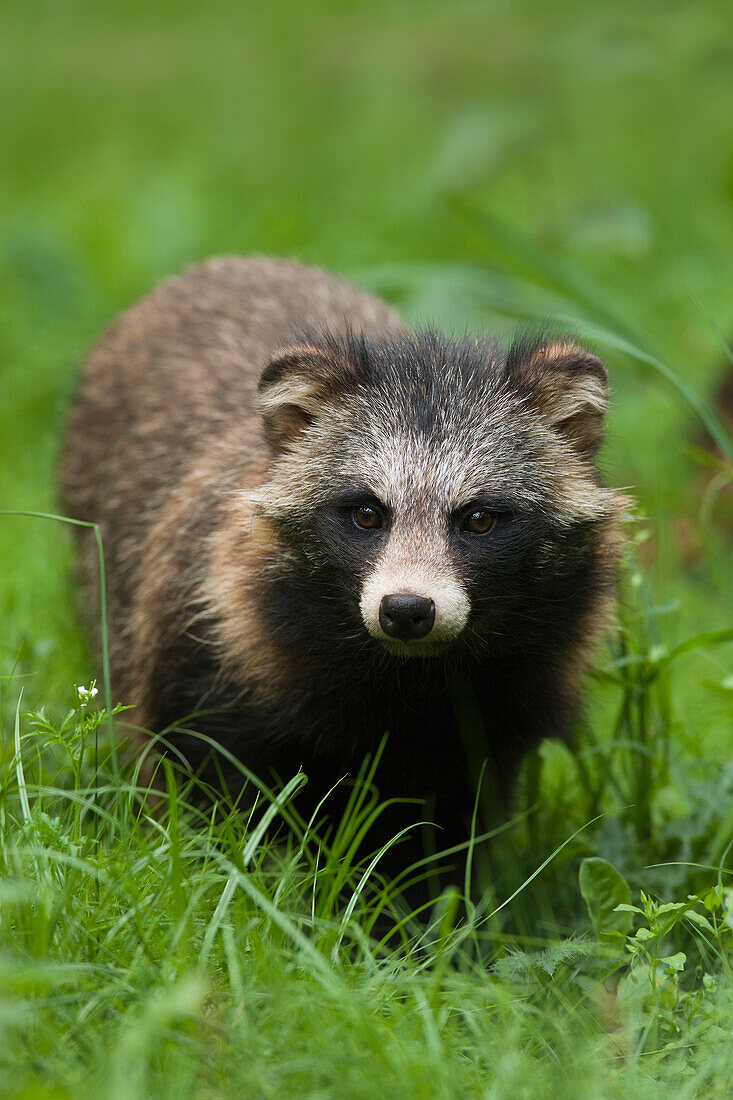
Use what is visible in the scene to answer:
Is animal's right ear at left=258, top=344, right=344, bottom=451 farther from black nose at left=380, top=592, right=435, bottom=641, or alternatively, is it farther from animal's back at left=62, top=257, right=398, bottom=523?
black nose at left=380, top=592, right=435, bottom=641

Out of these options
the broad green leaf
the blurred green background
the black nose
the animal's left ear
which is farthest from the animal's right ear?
the broad green leaf

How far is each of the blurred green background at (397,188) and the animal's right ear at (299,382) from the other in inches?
46.2

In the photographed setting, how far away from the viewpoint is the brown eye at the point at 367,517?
4188 millimetres

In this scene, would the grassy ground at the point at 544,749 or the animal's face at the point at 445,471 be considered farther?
the animal's face at the point at 445,471

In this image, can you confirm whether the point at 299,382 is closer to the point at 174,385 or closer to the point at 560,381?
the point at 560,381

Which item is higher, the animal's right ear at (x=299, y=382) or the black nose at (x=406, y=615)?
the animal's right ear at (x=299, y=382)

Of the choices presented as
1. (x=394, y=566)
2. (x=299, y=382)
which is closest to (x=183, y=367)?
(x=299, y=382)

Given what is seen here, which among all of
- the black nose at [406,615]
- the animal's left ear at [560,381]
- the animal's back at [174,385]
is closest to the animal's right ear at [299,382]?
the animal's back at [174,385]

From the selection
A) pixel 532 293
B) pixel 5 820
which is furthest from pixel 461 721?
pixel 532 293

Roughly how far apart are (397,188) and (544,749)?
756 centimetres

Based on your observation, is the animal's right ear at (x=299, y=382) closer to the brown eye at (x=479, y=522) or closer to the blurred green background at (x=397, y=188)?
the brown eye at (x=479, y=522)

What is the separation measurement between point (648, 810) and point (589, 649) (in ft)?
2.51

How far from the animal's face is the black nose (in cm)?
19

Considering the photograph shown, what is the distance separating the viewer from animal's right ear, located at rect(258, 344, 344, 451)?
4.41 metres
